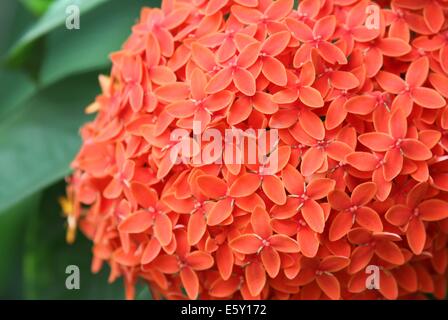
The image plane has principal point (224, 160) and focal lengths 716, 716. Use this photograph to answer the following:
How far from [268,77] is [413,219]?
230 mm

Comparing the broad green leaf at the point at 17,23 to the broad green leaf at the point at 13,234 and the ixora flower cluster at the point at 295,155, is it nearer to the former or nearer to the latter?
the broad green leaf at the point at 13,234

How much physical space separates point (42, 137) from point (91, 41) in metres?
0.20

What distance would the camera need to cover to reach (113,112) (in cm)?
93

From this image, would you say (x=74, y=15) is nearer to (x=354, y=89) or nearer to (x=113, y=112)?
(x=113, y=112)

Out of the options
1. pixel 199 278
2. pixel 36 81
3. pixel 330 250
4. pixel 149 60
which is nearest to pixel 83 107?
pixel 36 81

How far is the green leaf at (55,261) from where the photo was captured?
3.74 ft

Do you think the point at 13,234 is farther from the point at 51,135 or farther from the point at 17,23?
the point at 17,23

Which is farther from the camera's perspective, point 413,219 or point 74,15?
point 74,15

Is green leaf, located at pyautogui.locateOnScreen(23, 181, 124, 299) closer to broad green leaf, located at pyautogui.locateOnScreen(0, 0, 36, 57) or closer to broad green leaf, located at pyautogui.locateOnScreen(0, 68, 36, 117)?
broad green leaf, located at pyautogui.locateOnScreen(0, 68, 36, 117)

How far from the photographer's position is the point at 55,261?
117 cm

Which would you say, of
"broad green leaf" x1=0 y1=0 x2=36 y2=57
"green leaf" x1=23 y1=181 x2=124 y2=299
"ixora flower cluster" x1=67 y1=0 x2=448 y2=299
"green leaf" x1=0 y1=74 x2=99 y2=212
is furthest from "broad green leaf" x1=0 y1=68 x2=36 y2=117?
"ixora flower cluster" x1=67 y1=0 x2=448 y2=299

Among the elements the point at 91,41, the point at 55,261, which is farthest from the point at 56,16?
the point at 55,261

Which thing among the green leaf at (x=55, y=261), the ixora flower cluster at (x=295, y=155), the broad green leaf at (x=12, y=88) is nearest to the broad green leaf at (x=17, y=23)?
the broad green leaf at (x=12, y=88)
